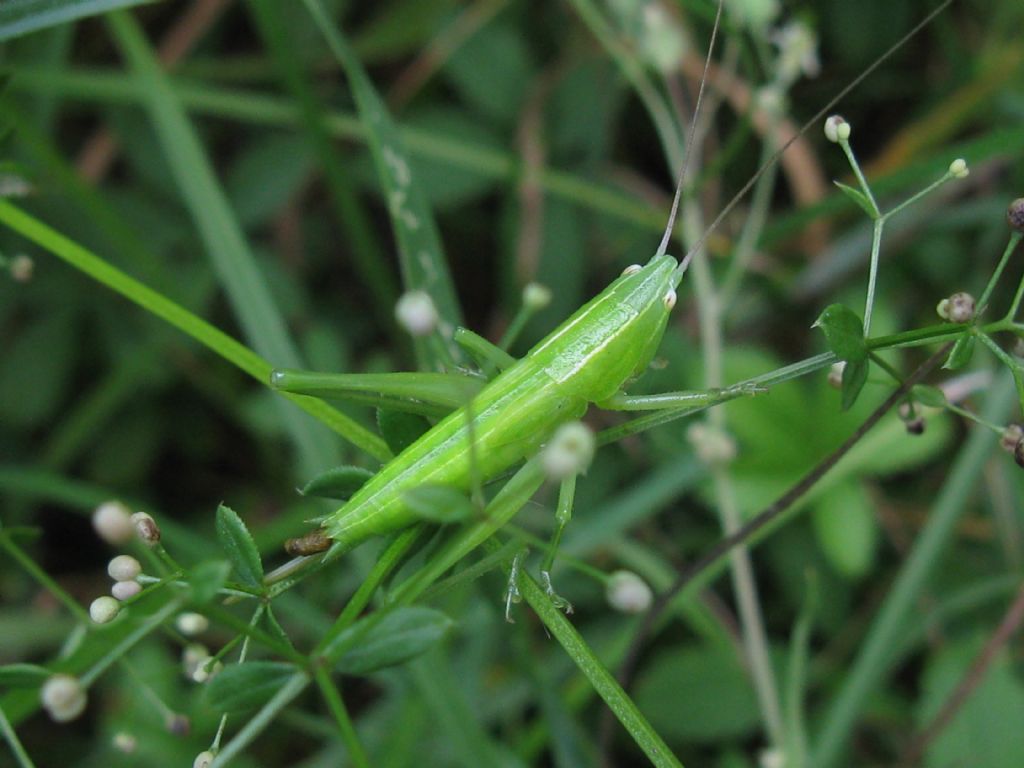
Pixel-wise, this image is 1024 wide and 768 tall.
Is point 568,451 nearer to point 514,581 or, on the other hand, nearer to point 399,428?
point 514,581

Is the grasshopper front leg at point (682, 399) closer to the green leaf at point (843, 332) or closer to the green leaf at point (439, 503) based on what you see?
the green leaf at point (843, 332)

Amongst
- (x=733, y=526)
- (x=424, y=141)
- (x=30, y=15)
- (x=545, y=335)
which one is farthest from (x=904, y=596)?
(x=30, y=15)

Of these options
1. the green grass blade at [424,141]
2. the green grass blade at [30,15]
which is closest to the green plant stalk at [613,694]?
the green grass blade at [30,15]

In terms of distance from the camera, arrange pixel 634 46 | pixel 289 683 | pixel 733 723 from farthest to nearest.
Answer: pixel 634 46
pixel 733 723
pixel 289 683

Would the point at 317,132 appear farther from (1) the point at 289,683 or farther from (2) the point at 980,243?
(2) the point at 980,243

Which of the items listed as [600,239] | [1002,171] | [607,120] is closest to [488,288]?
[600,239]

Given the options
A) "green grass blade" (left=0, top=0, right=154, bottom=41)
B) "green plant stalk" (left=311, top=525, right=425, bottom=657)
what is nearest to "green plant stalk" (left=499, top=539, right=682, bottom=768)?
"green plant stalk" (left=311, top=525, right=425, bottom=657)

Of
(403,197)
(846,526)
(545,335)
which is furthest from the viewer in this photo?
(545,335)
